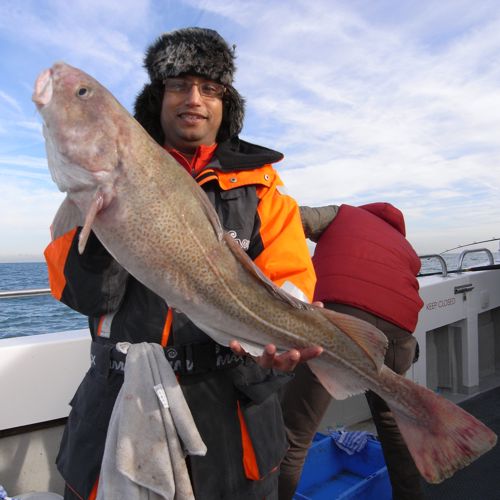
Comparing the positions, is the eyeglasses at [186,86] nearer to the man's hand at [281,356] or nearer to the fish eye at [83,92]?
the fish eye at [83,92]

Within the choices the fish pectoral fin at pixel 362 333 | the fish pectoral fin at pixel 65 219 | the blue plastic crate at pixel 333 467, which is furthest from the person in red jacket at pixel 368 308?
the fish pectoral fin at pixel 65 219

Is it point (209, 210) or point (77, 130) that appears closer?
point (77, 130)

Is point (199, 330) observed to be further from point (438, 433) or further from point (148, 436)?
point (438, 433)

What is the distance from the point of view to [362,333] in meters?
2.48

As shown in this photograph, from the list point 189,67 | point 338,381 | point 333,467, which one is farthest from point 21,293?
point 333,467

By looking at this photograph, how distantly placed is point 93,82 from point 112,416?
149cm

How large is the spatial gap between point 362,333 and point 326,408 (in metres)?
1.52

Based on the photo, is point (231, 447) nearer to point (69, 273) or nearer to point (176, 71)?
point (69, 273)

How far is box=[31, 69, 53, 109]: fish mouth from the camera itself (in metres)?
1.97

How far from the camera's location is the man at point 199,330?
229 cm

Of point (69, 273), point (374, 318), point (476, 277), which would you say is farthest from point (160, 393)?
point (476, 277)

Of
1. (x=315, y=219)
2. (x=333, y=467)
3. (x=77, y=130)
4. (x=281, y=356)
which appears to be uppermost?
(x=77, y=130)

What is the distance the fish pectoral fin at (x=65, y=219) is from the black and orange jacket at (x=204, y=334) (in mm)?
32

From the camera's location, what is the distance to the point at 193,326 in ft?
7.89
